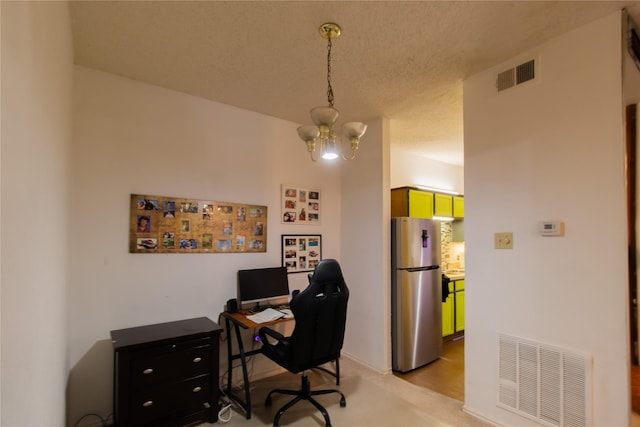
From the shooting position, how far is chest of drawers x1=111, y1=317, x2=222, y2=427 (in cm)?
207

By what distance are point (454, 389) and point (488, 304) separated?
1.12 metres

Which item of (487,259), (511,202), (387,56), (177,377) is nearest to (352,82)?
(387,56)

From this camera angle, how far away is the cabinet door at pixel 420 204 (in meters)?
4.09

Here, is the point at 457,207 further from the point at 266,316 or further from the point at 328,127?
the point at 328,127

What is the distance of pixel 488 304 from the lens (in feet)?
7.89

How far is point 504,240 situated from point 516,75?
1.21 metres

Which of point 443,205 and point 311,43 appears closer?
point 311,43

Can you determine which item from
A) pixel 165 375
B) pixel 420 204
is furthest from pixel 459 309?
pixel 165 375

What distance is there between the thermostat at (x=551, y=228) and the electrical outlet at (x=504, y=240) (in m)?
0.21

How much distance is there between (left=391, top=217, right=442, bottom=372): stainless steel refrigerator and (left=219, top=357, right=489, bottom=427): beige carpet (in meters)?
0.38

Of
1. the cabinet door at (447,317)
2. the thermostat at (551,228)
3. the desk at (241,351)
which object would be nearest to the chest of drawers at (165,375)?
the desk at (241,351)

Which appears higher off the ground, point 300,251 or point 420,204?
point 420,204

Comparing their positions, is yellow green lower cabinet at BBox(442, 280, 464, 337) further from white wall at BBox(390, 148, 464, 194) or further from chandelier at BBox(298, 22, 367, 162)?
chandelier at BBox(298, 22, 367, 162)

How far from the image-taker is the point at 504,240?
2318mm
